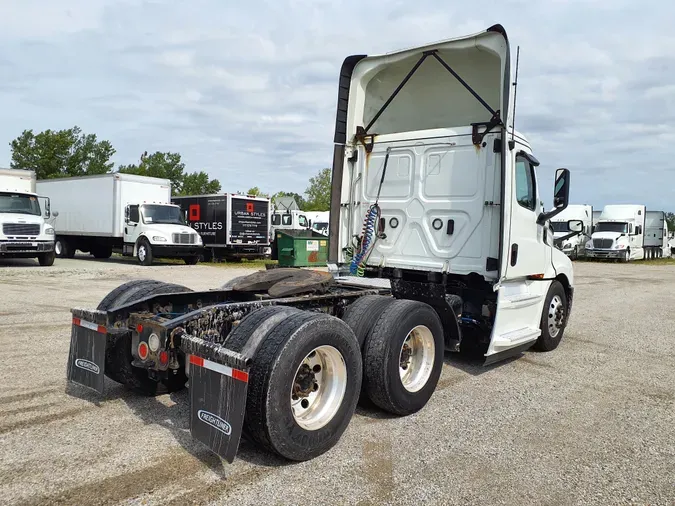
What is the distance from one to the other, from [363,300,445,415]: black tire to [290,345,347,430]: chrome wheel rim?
477 mm

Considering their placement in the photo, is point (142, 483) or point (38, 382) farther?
point (38, 382)

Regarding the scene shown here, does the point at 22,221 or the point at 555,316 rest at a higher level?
the point at 22,221

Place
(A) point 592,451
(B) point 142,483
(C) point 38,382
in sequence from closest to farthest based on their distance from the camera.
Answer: (B) point 142,483, (A) point 592,451, (C) point 38,382

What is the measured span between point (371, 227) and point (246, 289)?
2.05 meters

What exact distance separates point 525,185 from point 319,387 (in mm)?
3676

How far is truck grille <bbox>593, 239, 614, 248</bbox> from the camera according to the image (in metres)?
30.9

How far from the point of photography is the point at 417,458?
3.72m

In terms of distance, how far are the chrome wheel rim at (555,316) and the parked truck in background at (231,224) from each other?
1702cm

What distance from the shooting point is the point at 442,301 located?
18.0 ft

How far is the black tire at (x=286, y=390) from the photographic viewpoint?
11.0ft

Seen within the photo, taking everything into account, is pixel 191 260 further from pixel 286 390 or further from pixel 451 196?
pixel 286 390

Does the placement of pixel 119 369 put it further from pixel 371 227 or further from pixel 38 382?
pixel 371 227

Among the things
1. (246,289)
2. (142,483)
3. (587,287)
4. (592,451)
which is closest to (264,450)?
(142,483)

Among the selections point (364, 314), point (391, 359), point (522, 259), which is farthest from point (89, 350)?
point (522, 259)
